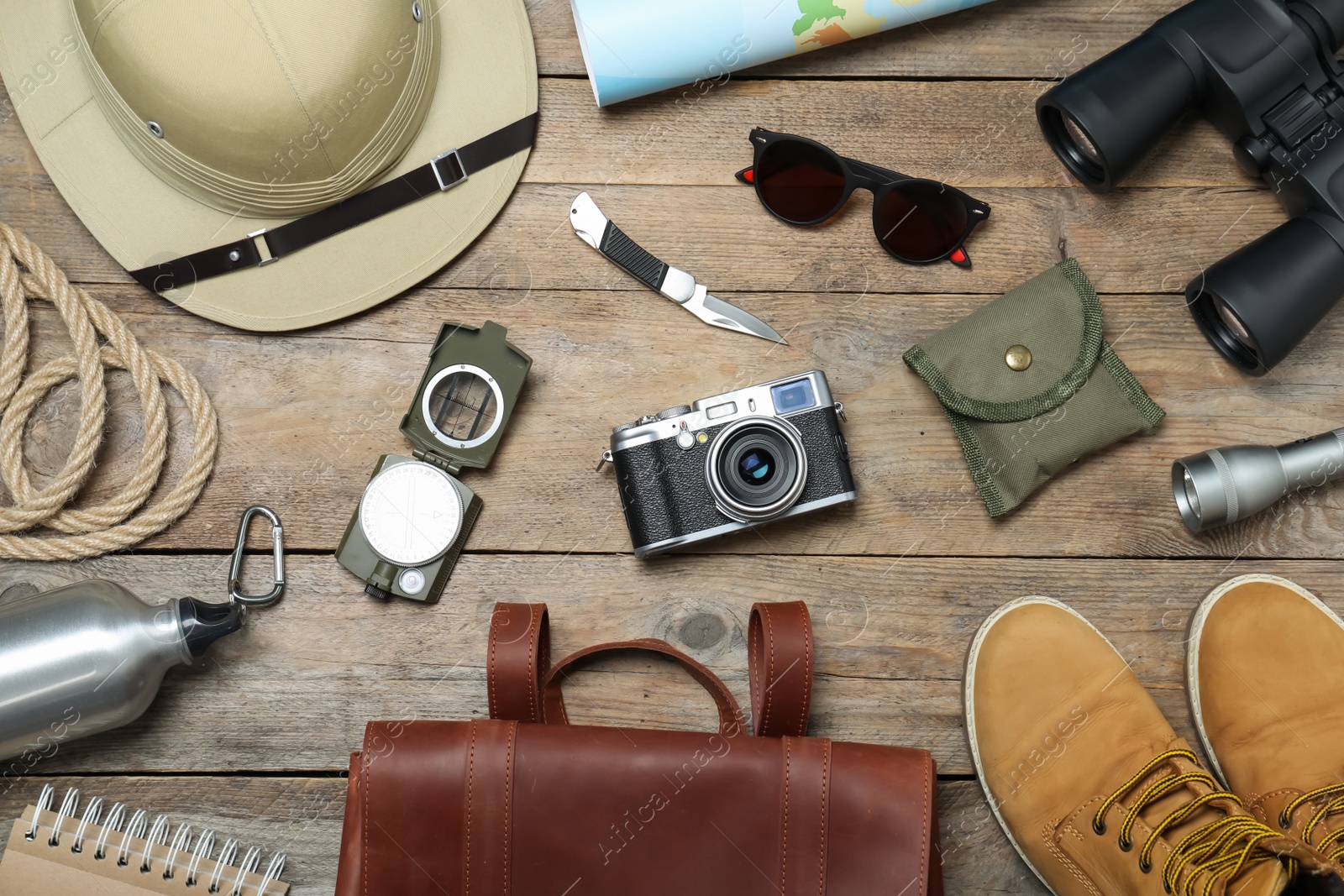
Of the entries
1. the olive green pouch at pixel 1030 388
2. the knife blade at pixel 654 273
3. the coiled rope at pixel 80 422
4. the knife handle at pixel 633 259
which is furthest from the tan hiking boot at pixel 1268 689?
the coiled rope at pixel 80 422

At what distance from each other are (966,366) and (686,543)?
0.40 metres

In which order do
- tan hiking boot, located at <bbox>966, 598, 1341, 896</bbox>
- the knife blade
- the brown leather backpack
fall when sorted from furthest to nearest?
1. the knife blade
2. tan hiking boot, located at <bbox>966, 598, 1341, 896</bbox>
3. the brown leather backpack

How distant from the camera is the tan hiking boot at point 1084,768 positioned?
1074mm

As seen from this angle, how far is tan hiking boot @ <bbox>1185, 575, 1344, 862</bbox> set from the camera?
1127 millimetres

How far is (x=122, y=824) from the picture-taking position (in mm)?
1096

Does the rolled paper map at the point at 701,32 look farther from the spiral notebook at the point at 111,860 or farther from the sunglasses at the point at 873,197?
the spiral notebook at the point at 111,860

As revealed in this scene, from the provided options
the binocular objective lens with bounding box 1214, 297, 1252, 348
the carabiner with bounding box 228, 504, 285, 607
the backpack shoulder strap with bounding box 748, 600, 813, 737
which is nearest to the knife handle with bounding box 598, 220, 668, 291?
the backpack shoulder strap with bounding box 748, 600, 813, 737

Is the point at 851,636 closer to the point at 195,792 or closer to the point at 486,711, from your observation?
the point at 486,711

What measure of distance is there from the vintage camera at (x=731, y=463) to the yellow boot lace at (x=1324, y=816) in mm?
624

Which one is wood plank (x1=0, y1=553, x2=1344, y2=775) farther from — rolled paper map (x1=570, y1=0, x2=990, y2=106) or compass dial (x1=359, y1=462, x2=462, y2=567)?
rolled paper map (x1=570, y1=0, x2=990, y2=106)

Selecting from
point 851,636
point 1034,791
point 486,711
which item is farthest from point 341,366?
point 1034,791

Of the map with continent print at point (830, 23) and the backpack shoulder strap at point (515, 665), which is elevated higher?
the map with continent print at point (830, 23)

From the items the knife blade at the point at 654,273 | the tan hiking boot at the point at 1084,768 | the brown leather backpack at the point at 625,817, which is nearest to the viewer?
the brown leather backpack at the point at 625,817

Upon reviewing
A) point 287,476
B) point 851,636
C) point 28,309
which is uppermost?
point 28,309
